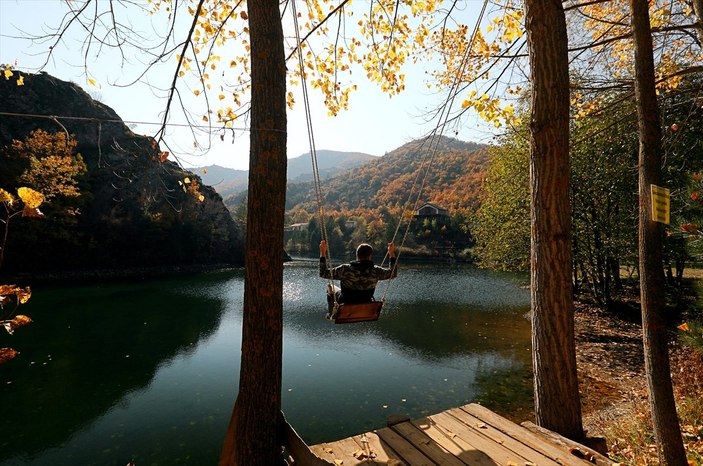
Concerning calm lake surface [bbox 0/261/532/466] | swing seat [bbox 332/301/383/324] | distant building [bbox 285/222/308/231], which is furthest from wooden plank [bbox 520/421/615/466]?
distant building [bbox 285/222/308/231]

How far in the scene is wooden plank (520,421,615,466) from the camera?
2.07 metres

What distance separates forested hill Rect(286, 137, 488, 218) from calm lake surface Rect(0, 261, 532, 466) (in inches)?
1148

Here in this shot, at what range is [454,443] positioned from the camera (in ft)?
7.87

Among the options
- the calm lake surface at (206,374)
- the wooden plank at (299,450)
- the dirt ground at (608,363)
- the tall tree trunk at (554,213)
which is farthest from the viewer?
the dirt ground at (608,363)

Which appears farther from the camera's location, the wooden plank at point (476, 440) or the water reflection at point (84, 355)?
the water reflection at point (84, 355)

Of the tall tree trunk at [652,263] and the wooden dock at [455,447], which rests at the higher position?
the tall tree trunk at [652,263]

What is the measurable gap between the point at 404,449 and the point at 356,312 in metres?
1.81

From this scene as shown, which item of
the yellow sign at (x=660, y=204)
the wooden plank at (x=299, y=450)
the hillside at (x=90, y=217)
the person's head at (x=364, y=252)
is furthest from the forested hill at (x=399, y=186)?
the wooden plank at (x=299, y=450)

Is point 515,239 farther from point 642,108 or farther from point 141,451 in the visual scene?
point 141,451

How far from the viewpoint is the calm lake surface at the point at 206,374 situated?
5.54 m

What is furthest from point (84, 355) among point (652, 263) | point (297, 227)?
point (297, 227)

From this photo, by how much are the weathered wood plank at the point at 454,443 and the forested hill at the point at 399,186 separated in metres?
36.7

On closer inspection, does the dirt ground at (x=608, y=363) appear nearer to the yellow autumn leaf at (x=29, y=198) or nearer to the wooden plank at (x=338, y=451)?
the wooden plank at (x=338, y=451)

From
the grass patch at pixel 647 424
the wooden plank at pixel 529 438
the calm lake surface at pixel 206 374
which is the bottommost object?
the calm lake surface at pixel 206 374
